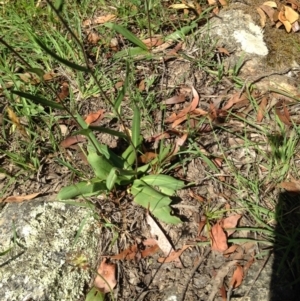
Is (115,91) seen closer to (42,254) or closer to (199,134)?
(199,134)

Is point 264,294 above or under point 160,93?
under

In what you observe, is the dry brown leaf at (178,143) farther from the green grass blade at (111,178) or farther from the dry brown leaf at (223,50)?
the dry brown leaf at (223,50)

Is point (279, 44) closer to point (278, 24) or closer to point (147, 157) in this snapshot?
point (278, 24)

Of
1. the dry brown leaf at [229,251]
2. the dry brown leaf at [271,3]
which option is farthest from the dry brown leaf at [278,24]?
the dry brown leaf at [229,251]

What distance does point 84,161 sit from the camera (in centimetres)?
244

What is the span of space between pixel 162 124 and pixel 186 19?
2.76 feet

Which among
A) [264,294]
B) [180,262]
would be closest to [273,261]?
[264,294]

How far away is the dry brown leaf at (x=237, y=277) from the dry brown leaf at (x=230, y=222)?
18 cm

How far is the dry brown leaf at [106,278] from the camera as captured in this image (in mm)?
2074

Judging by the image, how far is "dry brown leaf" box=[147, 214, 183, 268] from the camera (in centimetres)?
217

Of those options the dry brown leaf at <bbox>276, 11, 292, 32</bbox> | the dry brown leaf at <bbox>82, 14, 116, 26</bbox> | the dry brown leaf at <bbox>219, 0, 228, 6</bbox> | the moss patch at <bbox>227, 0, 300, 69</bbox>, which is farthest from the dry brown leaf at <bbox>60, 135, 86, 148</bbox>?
the dry brown leaf at <bbox>276, 11, 292, 32</bbox>

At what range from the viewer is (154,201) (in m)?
2.23

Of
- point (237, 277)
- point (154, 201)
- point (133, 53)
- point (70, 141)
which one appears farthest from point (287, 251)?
point (133, 53)

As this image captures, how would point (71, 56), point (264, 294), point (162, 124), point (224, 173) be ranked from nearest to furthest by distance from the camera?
point (264, 294)
point (224, 173)
point (162, 124)
point (71, 56)
